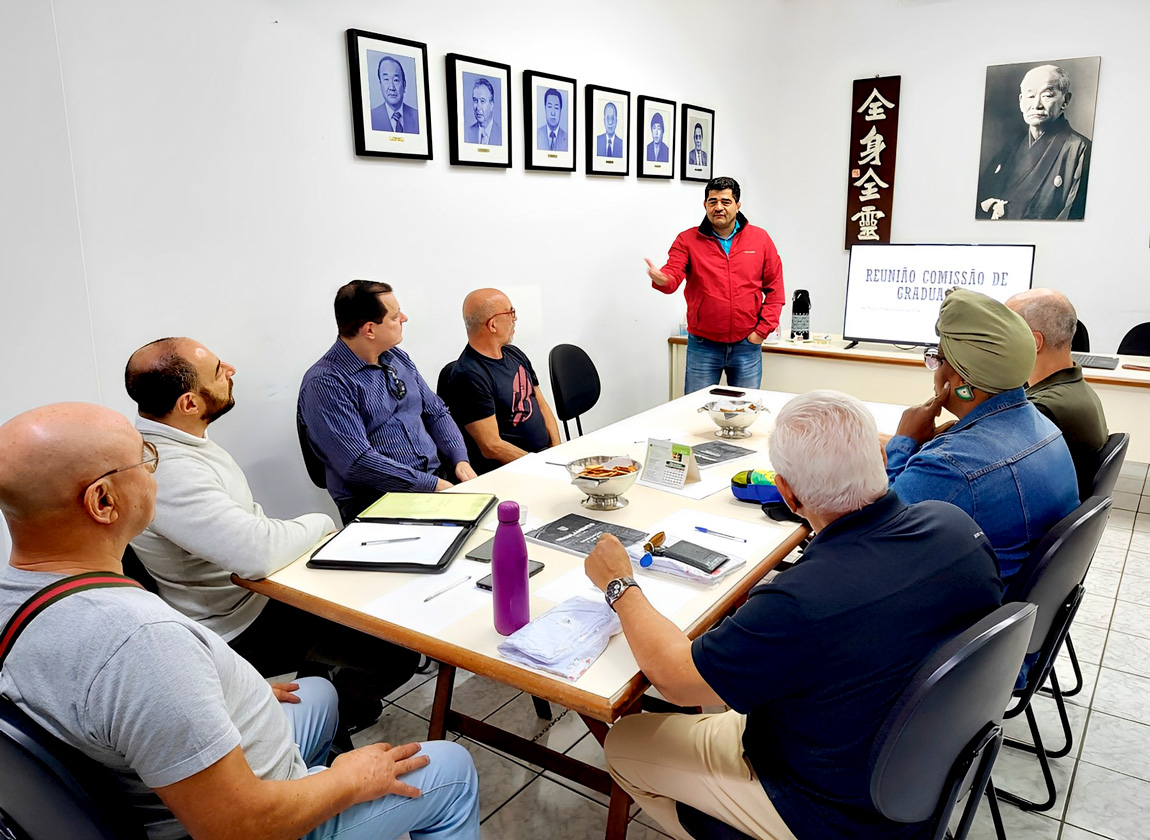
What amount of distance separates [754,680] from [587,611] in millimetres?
393

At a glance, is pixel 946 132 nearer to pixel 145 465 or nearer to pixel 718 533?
pixel 718 533

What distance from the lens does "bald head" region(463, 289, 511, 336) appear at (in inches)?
115

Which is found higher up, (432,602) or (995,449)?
(995,449)

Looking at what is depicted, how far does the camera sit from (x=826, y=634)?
111 centimetres

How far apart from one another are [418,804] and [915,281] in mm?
4123

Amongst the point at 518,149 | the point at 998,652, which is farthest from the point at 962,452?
the point at 518,149

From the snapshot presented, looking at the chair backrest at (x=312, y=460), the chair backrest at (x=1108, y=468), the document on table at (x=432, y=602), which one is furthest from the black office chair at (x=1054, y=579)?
the chair backrest at (x=312, y=460)

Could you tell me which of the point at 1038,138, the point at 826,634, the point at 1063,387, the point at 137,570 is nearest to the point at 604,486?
the point at 826,634

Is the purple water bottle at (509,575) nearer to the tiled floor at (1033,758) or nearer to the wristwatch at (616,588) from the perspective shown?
the wristwatch at (616,588)

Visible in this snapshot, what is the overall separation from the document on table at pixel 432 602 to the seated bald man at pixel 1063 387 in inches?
63.2

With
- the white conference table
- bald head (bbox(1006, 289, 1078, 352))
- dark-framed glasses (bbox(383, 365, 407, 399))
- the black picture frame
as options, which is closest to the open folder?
the white conference table

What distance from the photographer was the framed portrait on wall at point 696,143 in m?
5.00

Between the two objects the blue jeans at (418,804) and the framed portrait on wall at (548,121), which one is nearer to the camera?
the blue jeans at (418,804)

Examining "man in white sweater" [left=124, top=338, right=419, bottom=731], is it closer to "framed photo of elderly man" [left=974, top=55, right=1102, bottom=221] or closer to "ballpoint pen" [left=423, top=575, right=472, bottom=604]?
"ballpoint pen" [left=423, top=575, right=472, bottom=604]
